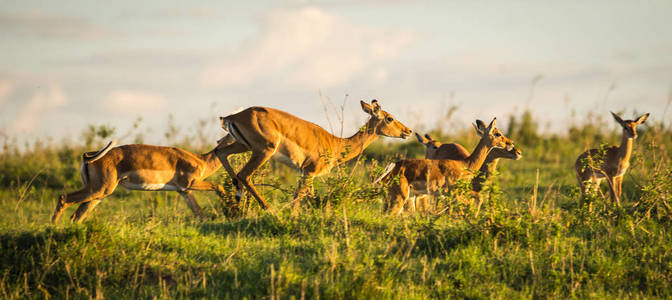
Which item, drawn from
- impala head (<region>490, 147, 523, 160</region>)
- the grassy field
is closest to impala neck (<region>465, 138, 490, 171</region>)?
impala head (<region>490, 147, 523, 160</region>)

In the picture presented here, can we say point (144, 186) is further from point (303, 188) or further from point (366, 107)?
point (366, 107)

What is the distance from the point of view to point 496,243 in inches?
237

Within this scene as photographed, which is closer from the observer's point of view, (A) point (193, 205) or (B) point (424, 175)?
(A) point (193, 205)

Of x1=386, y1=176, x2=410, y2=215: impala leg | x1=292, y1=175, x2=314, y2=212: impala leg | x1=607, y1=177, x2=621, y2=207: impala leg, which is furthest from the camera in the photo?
x1=607, y1=177, x2=621, y2=207: impala leg

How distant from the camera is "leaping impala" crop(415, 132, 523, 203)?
9.38 metres

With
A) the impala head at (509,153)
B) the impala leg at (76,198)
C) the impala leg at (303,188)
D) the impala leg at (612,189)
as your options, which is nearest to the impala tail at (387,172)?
the impala leg at (303,188)

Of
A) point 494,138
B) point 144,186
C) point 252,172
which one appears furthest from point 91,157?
point 494,138

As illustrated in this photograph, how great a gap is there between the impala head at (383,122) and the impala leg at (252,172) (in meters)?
1.72

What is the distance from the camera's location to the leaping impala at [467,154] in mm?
9375

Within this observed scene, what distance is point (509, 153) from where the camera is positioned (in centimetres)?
943

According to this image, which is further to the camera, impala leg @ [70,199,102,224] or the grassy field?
impala leg @ [70,199,102,224]

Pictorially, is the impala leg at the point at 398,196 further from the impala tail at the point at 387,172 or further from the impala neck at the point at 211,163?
the impala neck at the point at 211,163

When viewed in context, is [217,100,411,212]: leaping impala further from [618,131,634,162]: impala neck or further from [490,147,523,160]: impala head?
[618,131,634,162]: impala neck

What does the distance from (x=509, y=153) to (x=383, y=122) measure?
6.49ft
